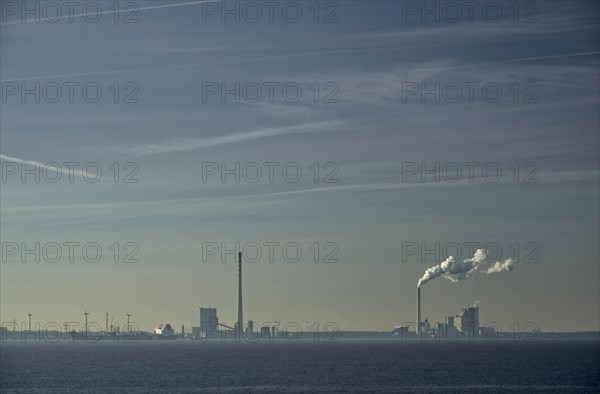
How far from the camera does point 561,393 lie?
178 meters

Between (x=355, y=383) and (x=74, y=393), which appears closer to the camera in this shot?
(x=74, y=393)

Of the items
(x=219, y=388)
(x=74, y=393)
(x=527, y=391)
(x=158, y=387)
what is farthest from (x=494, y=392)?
(x=74, y=393)

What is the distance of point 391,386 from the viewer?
190375 mm

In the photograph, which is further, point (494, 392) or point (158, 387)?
point (158, 387)

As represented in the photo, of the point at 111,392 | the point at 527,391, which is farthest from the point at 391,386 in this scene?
the point at 111,392

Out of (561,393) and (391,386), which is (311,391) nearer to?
(391,386)

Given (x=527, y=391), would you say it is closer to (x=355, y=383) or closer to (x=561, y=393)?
(x=561, y=393)

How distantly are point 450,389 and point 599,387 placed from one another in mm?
28422

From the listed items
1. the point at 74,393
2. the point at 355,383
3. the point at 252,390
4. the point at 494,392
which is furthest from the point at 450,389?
the point at 74,393

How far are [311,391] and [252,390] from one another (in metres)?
10.8

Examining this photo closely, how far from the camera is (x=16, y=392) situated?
184 m

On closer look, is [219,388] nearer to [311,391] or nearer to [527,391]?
[311,391]

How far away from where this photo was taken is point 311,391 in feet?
582

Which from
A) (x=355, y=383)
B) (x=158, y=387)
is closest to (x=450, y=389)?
(x=355, y=383)
